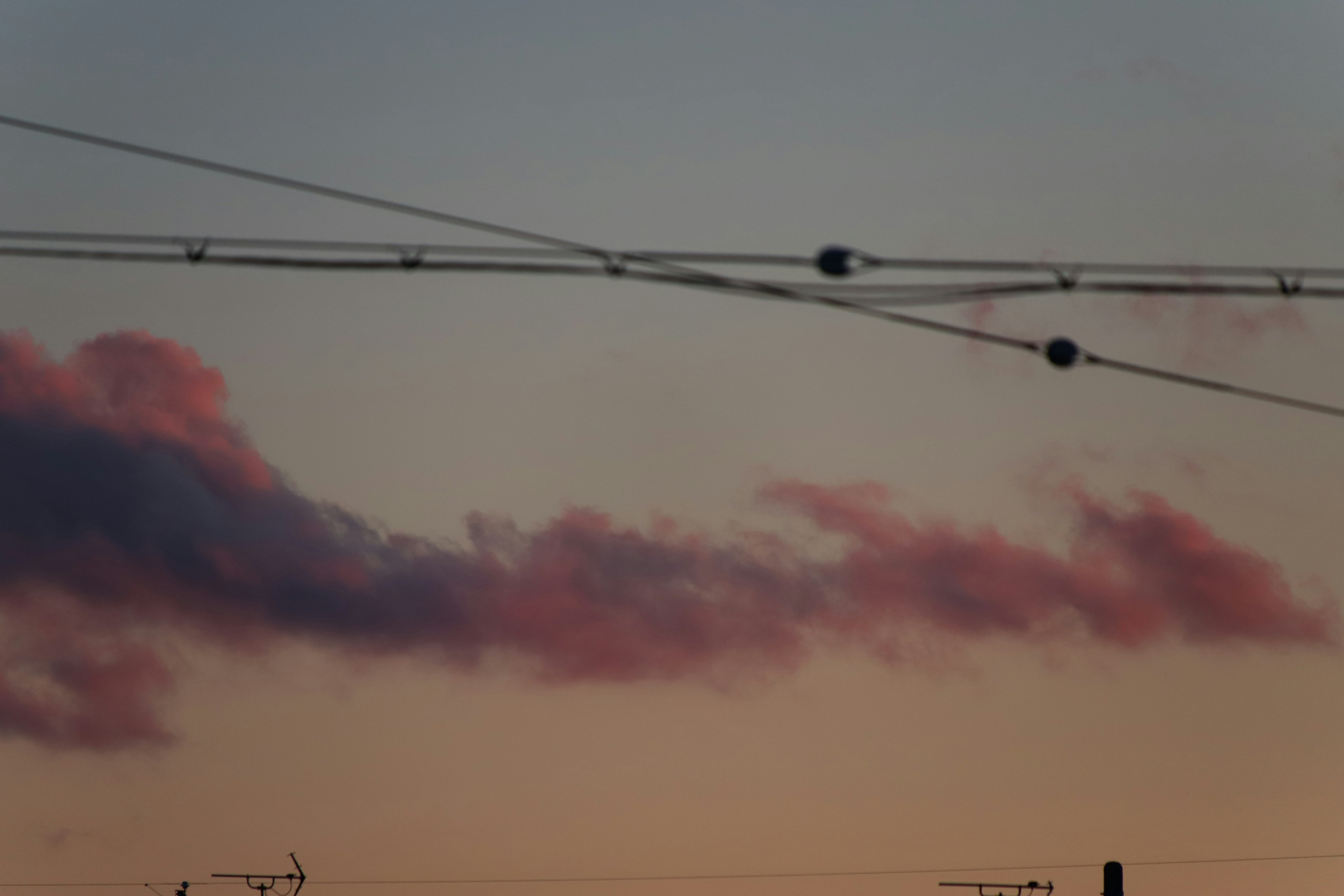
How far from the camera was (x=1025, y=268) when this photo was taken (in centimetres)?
1995

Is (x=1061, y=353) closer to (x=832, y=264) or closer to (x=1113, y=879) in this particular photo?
(x=832, y=264)

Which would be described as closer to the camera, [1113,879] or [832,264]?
[832,264]

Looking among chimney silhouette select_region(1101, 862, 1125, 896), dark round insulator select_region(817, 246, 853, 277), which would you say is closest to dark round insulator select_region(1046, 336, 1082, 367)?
dark round insulator select_region(817, 246, 853, 277)

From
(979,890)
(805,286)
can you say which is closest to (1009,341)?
(805,286)

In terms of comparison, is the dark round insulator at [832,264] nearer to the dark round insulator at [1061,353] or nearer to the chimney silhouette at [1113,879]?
A: the dark round insulator at [1061,353]

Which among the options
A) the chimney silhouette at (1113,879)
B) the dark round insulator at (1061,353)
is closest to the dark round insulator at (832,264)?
the dark round insulator at (1061,353)

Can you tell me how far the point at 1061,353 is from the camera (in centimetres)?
2014

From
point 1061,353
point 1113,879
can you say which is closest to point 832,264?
point 1061,353

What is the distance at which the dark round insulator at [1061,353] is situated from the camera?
20.1m

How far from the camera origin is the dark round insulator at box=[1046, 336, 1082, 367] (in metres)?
20.1

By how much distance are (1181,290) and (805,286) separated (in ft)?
14.4

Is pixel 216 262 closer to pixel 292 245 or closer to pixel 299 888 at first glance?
pixel 292 245

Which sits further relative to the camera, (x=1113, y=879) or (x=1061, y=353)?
(x=1113, y=879)

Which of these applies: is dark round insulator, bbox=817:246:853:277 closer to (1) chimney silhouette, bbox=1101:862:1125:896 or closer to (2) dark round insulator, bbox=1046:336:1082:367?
(2) dark round insulator, bbox=1046:336:1082:367
